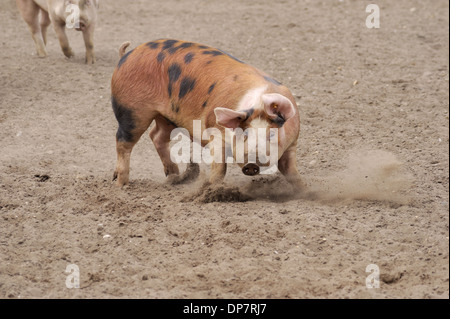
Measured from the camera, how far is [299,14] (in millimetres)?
10758

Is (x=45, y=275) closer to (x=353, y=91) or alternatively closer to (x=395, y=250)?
(x=395, y=250)

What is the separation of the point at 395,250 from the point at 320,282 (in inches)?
25.2

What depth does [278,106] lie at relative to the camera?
Result: 175 inches

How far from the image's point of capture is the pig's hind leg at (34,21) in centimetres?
929

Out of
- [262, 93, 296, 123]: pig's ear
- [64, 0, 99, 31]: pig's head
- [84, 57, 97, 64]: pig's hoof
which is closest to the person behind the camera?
[262, 93, 296, 123]: pig's ear

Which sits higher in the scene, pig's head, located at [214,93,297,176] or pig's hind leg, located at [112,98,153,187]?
pig's head, located at [214,93,297,176]

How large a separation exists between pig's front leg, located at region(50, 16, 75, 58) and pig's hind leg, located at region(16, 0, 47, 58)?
0.40 meters

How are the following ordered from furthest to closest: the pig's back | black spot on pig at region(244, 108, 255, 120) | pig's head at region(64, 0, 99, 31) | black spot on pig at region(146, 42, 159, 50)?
1. pig's head at region(64, 0, 99, 31)
2. black spot on pig at region(146, 42, 159, 50)
3. the pig's back
4. black spot on pig at region(244, 108, 255, 120)

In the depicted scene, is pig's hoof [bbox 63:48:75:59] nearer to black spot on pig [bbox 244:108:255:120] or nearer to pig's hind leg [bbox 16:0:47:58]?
pig's hind leg [bbox 16:0:47:58]

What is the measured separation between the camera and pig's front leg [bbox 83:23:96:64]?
28.9 feet

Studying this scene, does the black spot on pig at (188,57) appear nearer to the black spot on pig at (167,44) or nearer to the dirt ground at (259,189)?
the black spot on pig at (167,44)

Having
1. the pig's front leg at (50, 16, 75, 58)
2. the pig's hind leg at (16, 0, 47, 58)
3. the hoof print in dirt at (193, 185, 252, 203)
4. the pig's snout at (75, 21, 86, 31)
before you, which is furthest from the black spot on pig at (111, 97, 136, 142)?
the pig's hind leg at (16, 0, 47, 58)
